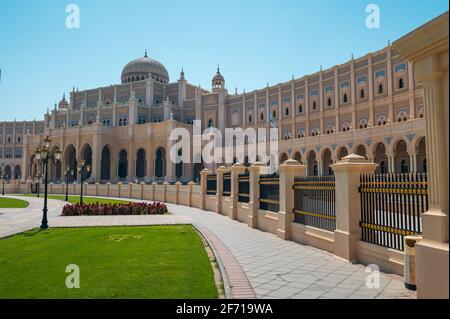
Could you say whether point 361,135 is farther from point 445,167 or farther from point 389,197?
point 445,167

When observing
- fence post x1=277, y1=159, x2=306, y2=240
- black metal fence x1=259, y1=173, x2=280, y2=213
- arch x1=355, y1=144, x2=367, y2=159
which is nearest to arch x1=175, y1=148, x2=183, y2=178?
arch x1=355, y1=144, x2=367, y2=159

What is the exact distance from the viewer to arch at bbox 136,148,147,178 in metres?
56.4

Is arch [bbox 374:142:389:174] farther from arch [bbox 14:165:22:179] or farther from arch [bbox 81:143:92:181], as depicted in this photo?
arch [bbox 14:165:22:179]

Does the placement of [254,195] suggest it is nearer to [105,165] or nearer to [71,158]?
[105,165]

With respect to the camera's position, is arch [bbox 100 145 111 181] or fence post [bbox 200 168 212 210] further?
arch [bbox 100 145 111 181]

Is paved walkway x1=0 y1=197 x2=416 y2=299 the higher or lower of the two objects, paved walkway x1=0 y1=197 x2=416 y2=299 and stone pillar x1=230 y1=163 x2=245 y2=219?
the lower

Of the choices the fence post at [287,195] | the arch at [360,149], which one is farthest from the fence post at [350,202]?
the arch at [360,149]

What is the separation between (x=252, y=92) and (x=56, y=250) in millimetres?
49224

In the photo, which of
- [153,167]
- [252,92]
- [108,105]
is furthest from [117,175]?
[252,92]

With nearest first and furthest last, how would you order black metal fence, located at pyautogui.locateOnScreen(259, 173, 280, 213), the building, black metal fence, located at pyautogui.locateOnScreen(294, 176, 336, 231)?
1. black metal fence, located at pyautogui.locateOnScreen(294, 176, 336, 231)
2. black metal fence, located at pyautogui.locateOnScreen(259, 173, 280, 213)
3. the building

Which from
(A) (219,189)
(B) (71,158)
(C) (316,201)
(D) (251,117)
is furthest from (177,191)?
(B) (71,158)

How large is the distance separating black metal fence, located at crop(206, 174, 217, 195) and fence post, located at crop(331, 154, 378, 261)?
14198 millimetres

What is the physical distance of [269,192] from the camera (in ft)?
42.4

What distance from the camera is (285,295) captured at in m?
5.45
